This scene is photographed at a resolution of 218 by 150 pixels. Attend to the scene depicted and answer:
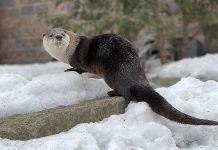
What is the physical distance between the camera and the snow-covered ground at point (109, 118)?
1961 mm

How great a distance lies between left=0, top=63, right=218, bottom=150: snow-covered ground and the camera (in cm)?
196

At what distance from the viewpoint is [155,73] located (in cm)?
450

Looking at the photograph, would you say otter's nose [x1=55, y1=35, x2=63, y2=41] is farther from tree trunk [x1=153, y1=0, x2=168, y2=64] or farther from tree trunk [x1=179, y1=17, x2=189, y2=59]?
tree trunk [x1=179, y1=17, x2=189, y2=59]

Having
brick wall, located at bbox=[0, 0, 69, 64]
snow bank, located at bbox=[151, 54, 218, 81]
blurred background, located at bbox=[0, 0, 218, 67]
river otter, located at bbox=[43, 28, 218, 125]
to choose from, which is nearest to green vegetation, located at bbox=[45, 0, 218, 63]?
blurred background, located at bbox=[0, 0, 218, 67]

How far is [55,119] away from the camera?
2090 mm

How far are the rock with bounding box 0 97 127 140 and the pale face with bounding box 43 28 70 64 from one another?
17.2 inches

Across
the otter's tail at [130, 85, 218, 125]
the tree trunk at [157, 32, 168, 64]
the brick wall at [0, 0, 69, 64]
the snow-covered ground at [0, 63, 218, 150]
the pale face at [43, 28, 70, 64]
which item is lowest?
the brick wall at [0, 0, 69, 64]

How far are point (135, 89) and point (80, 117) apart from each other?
0.34 metres

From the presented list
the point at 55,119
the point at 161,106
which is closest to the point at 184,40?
the point at 161,106

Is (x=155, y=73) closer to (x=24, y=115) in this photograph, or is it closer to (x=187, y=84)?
(x=187, y=84)

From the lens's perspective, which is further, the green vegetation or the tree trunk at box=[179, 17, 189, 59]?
the tree trunk at box=[179, 17, 189, 59]

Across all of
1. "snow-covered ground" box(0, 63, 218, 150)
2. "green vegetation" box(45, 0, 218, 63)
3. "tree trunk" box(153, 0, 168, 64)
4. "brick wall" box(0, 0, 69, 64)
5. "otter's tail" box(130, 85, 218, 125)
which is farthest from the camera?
"brick wall" box(0, 0, 69, 64)

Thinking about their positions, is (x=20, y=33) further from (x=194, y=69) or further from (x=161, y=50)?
(x=194, y=69)

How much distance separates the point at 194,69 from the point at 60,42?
5.63 feet
